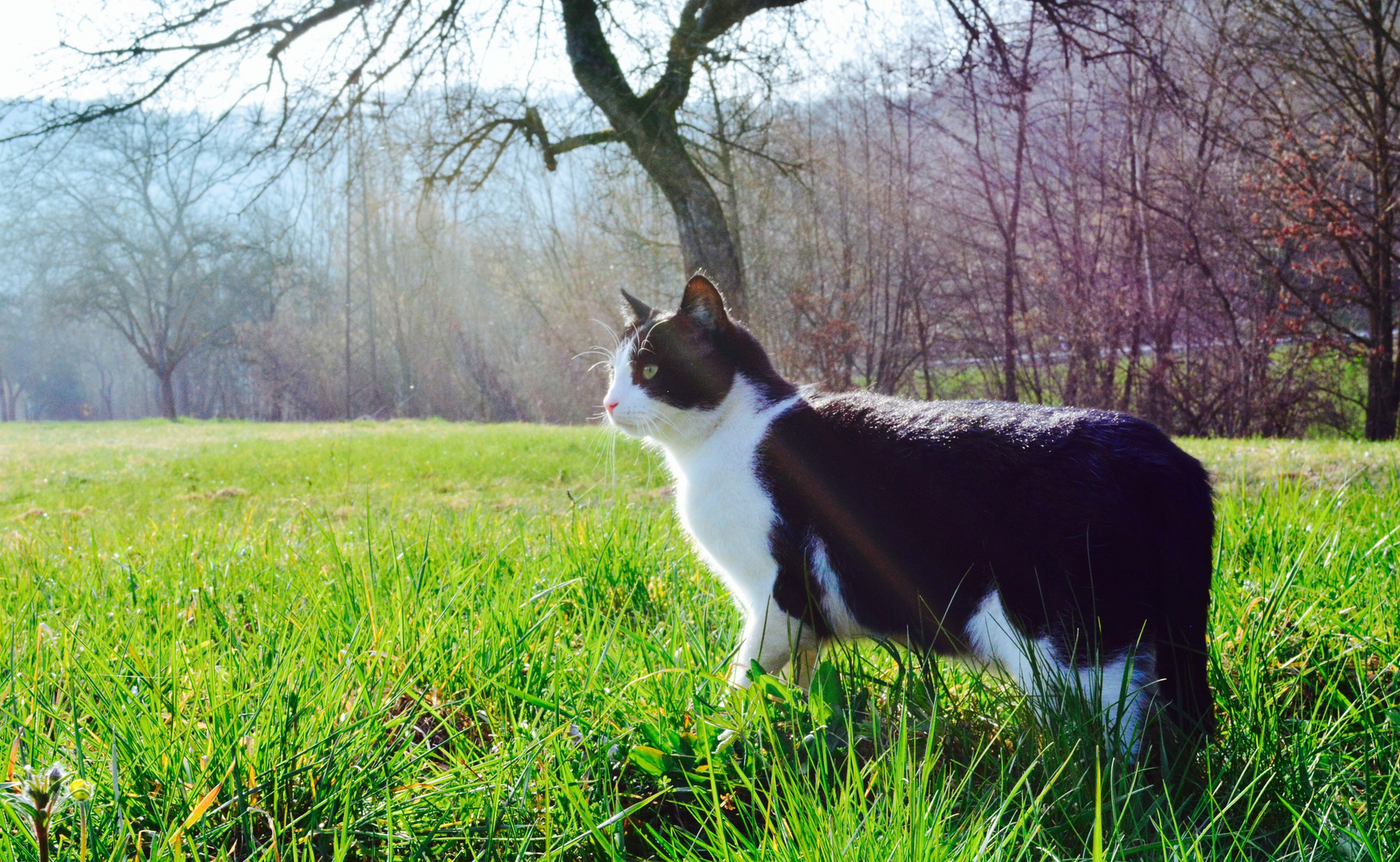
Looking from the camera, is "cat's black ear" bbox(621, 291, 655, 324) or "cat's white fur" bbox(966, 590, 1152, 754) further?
"cat's black ear" bbox(621, 291, 655, 324)

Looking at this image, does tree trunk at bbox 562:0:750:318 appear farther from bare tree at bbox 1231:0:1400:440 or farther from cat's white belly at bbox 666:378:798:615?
bare tree at bbox 1231:0:1400:440

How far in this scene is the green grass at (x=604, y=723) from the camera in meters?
1.15

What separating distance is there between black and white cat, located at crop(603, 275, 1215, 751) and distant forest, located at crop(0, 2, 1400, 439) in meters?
4.42

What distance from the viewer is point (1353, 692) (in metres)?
1.62

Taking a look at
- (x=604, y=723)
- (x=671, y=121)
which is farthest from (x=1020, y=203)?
(x=604, y=723)

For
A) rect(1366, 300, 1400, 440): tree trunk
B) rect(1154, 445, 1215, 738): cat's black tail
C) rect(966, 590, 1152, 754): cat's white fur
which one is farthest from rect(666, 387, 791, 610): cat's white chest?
rect(1366, 300, 1400, 440): tree trunk

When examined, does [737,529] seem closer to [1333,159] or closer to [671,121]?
[671,121]

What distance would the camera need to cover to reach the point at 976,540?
151 centimetres

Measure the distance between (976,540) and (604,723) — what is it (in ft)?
2.57

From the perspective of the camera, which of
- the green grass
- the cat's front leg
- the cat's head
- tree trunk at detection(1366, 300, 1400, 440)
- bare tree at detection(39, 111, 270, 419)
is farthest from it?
bare tree at detection(39, 111, 270, 419)

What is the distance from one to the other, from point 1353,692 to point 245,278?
30753 mm

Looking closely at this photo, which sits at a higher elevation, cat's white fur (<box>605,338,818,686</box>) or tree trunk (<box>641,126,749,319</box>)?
tree trunk (<box>641,126,749,319</box>)

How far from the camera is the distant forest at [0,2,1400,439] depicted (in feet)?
22.6

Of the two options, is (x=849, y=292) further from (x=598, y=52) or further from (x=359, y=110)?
(x=359, y=110)
